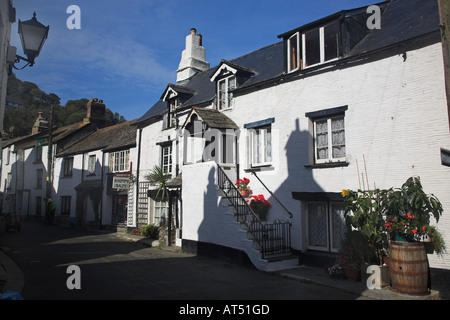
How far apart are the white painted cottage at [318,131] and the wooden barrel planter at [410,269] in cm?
110

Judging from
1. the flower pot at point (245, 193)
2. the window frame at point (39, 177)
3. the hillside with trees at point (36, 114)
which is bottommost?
the flower pot at point (245, 193)

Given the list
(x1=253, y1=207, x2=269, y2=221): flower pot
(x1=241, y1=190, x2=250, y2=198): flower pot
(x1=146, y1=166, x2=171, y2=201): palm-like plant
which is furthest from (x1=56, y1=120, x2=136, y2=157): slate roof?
(x1=253, y1=207, x2=269, y2=221): flower pot

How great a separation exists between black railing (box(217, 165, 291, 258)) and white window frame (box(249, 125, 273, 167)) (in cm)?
153

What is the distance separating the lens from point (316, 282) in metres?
8.43

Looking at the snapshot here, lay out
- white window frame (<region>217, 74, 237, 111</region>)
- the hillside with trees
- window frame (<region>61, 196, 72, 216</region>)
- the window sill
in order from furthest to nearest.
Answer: the hillside with trees < window frame (<region>61, 196, 72, 216</region>) < white window frame (<region>217, 74, 237, 111</region>) < the window sill

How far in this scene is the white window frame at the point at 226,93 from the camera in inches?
554

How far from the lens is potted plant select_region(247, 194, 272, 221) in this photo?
38.0ft

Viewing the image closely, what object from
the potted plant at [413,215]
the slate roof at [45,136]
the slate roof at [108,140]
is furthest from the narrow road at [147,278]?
the slate roof at [45,136]

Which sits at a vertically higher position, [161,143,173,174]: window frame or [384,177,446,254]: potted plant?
[161,143,173,174]: window frame

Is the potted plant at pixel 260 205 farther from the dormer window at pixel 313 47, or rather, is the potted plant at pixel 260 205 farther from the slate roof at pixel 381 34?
the dormer window at pixel 313 47

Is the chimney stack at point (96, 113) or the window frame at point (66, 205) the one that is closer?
the window frame at point (66, 205)

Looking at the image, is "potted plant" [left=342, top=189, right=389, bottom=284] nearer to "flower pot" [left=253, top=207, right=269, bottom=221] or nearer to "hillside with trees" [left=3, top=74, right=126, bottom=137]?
"flower pot" [left=253, top=207, right=269, bottom=221]
